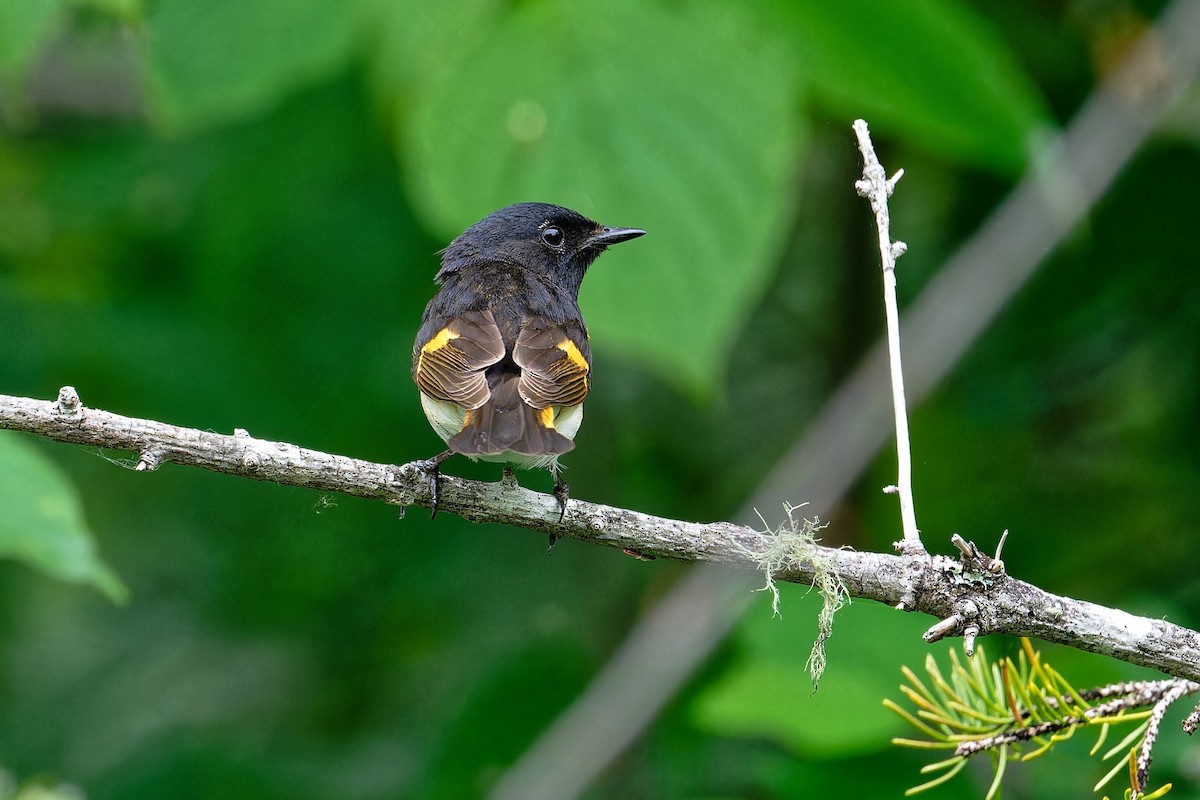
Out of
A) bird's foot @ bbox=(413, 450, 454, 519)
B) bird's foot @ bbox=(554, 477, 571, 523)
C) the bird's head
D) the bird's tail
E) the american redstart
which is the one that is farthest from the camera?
the bird's head

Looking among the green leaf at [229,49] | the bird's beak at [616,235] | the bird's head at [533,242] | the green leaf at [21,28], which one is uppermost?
the green leaf at [229,49]

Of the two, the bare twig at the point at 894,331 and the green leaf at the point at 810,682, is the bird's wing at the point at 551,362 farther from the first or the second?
the bare twig at the point at 894,331

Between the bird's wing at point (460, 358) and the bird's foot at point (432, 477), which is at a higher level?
the bird's wing at point (460, 358)

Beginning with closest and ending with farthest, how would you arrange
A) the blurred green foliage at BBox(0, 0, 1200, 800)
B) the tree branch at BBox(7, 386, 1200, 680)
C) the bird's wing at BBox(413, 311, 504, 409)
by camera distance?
1. the tree branch at BBox(7, 386, 1200, 680)
2. the bird's wing at BBox(413, 311, 504, 409)
3. the blurred green foliage at BBox(0, 0, 1200, 800)

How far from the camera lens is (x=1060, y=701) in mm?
1524

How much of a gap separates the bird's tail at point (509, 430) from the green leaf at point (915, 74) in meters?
1.11

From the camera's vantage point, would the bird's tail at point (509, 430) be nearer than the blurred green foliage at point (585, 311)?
Yes

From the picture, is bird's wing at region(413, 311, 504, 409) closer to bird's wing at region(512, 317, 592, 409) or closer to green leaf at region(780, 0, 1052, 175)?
bird's wing at region(512, 317, 592, 409)

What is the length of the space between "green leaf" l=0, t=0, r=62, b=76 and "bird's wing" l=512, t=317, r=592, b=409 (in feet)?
3.92

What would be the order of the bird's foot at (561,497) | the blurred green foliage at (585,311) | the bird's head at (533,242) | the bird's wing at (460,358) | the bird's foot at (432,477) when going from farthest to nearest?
the bird's head at (533,242)
the blurred green foliage at (585,311)
the bird's wing at (460,358)
the bird's foot at (432,477)
the bird's foot at (561,497)

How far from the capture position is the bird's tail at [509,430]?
2338mm

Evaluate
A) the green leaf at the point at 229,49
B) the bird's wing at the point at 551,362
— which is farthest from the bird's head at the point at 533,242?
the green leaf at the point at 229,49

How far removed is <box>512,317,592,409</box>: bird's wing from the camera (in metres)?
2.60

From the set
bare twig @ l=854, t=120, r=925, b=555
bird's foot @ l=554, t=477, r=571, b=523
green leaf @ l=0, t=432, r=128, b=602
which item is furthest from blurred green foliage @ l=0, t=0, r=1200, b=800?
bare twig @ l=854, t=120, r=925, b=555
